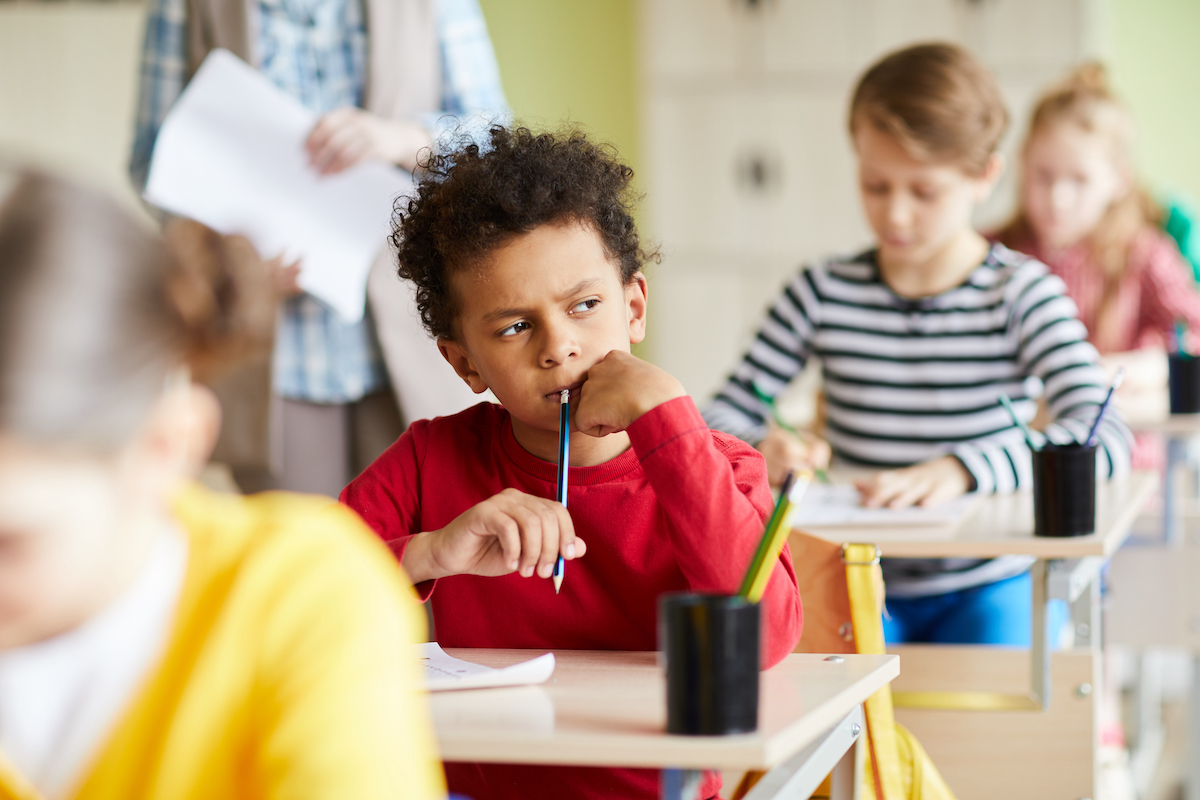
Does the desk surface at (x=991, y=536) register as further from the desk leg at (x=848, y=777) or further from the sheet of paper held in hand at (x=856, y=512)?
the desk leg at (x=848, y=777)

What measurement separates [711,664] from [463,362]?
61 cm

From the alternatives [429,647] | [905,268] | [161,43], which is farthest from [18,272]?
[905,268]

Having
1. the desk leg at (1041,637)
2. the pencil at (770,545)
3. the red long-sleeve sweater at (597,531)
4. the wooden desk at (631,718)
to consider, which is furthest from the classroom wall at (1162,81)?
the pencil at (770,545)

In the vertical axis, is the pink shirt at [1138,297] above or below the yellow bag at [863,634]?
above

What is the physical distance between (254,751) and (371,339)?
50.0 inches

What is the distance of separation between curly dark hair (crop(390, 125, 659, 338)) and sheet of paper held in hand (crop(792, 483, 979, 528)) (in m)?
0.43

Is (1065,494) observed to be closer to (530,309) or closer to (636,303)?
(636,303)

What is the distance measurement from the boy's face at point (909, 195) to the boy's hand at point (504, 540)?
1094 mm

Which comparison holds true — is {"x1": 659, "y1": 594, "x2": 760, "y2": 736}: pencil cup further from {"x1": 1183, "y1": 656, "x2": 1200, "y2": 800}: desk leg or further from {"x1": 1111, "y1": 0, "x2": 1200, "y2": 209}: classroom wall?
{"x1": 1111, "y1": 0, "x2": 1200, "y2": 209}: classroom wall

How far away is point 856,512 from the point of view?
1.59 m

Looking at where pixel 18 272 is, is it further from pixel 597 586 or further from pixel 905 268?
pixel 905 268

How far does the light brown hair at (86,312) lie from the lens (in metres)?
0.51

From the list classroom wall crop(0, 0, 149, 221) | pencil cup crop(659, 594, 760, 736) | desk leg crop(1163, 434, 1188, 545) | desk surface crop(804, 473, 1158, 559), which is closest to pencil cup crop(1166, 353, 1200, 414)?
desk leg crop(1163, 434, 1188, 545)

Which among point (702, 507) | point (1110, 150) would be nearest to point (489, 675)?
point (702, 507)
